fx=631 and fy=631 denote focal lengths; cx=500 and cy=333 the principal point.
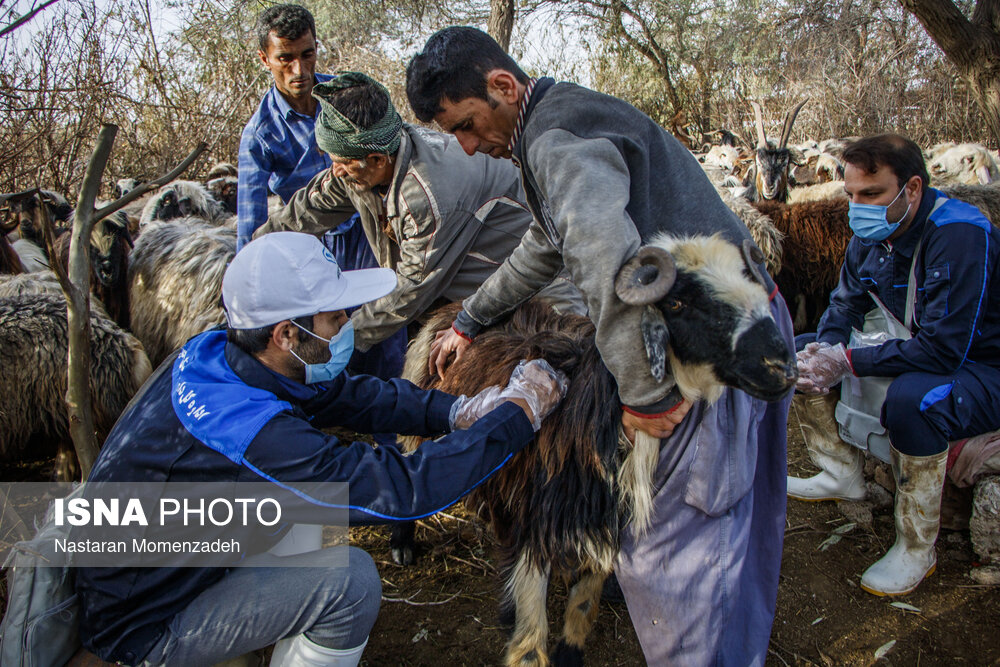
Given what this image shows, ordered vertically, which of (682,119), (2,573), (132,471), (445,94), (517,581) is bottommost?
(2,573)

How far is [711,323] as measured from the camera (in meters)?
1.67

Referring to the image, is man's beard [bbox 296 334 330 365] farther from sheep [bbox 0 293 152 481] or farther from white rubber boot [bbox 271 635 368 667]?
sheep [bbox 0 293 152 481]

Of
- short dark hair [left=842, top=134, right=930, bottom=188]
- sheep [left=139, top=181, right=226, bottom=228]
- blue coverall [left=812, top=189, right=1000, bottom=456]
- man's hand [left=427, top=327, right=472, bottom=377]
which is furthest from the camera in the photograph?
sheep [left=139, top=181, right=226, bottom=228]

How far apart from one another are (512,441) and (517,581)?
2.49 ft

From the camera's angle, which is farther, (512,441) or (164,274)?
(164,274)

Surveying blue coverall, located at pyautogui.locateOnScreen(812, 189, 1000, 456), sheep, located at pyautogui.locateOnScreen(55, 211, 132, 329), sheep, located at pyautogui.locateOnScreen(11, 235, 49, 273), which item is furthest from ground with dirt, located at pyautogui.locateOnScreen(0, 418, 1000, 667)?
sheep, located at pyautogui.locateOnScreen(11, 235, 49, 273)

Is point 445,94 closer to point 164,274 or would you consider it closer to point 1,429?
point 1,429

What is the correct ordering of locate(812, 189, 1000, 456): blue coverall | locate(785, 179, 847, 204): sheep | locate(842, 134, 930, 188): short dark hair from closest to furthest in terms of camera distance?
1. locate(812, 189, 1000, 456): blue coverall
2. locate(842, 134, 930, 188): short dark hair
3. locate(785, 179, 847, 204): sheep

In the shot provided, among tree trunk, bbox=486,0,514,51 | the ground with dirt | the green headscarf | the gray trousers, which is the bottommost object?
the ground with dirt

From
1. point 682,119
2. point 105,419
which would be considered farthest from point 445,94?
point 682,119

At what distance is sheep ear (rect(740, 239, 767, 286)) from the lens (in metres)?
1.81

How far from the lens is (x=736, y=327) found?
1646 millimetres

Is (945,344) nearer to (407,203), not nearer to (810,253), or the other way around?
(407,203)

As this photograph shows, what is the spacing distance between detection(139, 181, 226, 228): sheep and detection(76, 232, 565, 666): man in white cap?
219 inches
